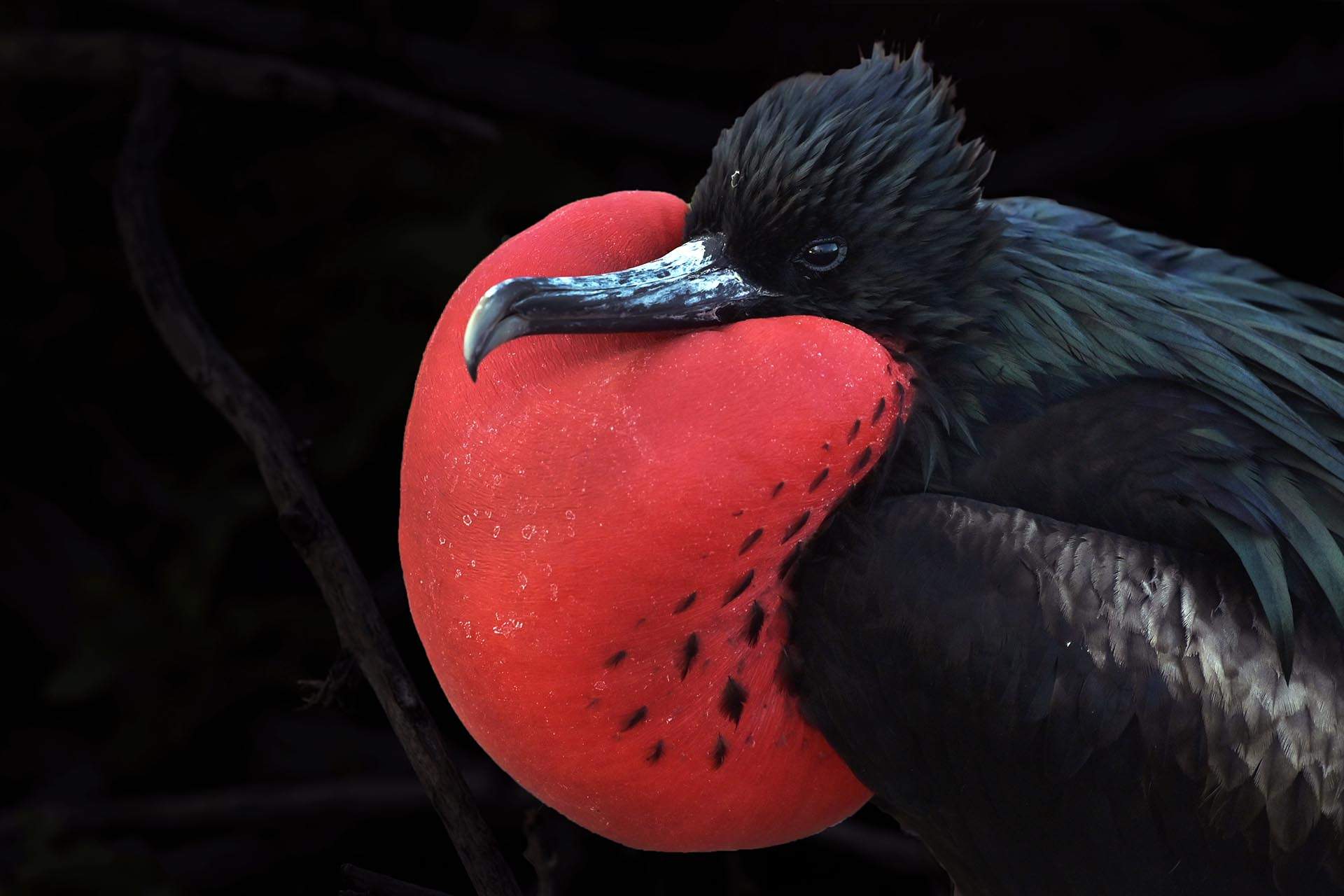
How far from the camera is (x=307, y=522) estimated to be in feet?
3.69

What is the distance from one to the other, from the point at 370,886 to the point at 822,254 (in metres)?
0.56

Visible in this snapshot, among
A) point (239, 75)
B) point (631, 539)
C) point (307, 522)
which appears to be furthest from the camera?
point (239, 75)

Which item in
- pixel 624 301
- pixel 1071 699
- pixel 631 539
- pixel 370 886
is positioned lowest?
pixel 370 886

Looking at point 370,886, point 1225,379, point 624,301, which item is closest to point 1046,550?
point 1225,379

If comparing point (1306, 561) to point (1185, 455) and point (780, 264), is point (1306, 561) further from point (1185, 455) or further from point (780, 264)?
point (780, 264)

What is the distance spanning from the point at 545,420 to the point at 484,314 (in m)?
0.08

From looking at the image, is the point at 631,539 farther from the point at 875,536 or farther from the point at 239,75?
the point at 239,75

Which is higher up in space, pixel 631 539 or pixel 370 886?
pixel 631 539

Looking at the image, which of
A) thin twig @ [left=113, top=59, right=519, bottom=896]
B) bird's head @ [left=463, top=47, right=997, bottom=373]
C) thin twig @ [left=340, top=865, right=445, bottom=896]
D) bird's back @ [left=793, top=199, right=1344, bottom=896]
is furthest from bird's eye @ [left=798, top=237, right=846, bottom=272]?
thin twig @ [left=340, top=865, right=445, bottom=896]

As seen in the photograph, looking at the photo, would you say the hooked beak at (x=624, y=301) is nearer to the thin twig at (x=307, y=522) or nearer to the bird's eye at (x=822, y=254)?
the bird's eye at (x=822, y=254)

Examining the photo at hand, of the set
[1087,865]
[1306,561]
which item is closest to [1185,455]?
[1306,561]

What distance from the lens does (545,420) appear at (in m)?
1.02

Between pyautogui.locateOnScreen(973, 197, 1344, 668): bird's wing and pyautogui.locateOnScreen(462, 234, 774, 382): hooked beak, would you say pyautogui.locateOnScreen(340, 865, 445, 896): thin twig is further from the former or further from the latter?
pyautogui.locateOnScreen(973, 197, 1344, 668): bird's wing

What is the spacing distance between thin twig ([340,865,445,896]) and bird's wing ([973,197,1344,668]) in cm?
58
